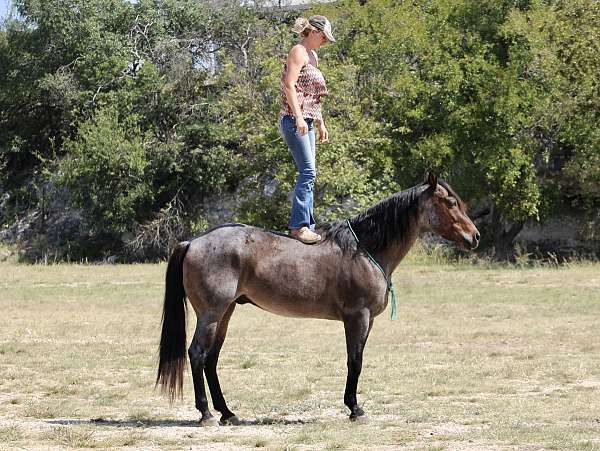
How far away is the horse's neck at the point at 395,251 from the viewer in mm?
8953

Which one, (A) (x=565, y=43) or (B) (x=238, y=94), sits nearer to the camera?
(A) (x=565, y=43)

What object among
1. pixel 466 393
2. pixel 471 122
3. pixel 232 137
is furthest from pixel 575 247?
pixel 466 393

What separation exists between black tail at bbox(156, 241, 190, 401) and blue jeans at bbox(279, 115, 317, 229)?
98 centimetres

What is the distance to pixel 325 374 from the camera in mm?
12133

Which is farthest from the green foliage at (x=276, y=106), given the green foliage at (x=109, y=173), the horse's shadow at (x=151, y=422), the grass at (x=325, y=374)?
the horse's shadow at (x=151, y=422)

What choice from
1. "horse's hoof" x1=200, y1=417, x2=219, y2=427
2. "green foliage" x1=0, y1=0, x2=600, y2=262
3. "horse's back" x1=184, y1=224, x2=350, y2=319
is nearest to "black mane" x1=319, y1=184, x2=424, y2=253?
"horse's back" x1=184, y1=224, x2=350, y2=319

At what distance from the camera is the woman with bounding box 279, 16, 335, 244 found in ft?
29.0

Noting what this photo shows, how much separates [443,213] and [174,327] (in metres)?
2.47

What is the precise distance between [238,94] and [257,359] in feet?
65.2

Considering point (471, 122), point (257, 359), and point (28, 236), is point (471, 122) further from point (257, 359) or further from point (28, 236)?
point (257, 359)

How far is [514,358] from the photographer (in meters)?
13.7

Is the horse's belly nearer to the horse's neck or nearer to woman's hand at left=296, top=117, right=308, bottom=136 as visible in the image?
the horse's neck

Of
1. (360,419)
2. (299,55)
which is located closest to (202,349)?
(360,419)

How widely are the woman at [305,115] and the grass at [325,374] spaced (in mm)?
1700
